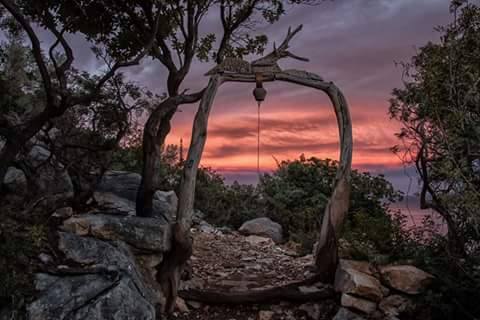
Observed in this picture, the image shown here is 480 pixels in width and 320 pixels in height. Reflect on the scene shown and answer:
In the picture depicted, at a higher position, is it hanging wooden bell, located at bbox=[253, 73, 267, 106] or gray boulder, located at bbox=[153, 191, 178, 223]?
hanging wooden bell, located at bbox=[253, 73, 267, 106]

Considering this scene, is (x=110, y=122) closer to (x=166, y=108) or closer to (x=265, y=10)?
(x=166, y=108)

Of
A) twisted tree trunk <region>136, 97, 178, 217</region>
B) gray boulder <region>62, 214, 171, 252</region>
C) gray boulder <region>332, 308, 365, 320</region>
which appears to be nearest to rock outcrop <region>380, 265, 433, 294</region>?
gray boulder <region>332, 308, 365, 320</region>

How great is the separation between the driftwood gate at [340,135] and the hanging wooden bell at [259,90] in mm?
22

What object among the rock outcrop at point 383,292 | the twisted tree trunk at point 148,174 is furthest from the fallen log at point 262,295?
the twisted tree trunk at point 148,174

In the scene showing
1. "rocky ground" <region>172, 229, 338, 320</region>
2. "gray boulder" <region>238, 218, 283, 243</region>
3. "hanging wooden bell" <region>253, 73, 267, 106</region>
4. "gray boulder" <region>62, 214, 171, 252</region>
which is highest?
"hanging wooden bell" <region>253, 73, 267, 106</region>

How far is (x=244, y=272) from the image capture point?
8.34 metres

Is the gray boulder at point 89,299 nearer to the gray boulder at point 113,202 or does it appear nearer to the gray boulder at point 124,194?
the gray boulder at point 113,202

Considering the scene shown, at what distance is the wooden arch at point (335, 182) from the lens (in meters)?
6.44

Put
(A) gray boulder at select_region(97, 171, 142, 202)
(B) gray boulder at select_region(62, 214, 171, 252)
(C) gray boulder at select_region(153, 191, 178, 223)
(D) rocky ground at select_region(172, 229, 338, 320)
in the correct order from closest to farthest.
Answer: (B) gray boulder at select_region(62, 214, 171, 252) → (D) rocky ground at select_region(172, 229, 338, 320) → (C) gray boulder at select_region(153, 191, 178, 223) → (A) gray boulder at select_region(97, 171, 142, 202)

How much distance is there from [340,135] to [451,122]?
1.65 metres

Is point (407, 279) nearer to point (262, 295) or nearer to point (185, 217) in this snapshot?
point (262, 295)

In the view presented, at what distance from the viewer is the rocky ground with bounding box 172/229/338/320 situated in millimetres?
6277

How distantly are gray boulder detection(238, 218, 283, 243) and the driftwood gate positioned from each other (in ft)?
17.4

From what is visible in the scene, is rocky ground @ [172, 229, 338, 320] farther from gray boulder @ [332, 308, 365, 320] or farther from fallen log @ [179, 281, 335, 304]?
gray boulder @ [332, 308, 365, 320]
